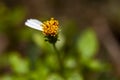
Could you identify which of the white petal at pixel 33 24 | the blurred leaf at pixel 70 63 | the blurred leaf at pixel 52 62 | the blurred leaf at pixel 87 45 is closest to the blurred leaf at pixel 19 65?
the blurred leaf at pixel 52 62

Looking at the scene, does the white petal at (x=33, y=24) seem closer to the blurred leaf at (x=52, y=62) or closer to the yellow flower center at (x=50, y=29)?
the yellow flower center at (x=50, y=29)

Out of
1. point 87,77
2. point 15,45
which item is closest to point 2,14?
point 15,45

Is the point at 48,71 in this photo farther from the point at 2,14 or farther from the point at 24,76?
the point at 2,14

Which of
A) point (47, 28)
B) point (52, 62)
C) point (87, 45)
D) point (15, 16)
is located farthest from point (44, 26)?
point (15, 16)

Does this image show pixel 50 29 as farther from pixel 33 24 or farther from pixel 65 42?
pixel 65 42

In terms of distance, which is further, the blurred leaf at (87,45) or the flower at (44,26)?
the blurred leaf at (87,45)

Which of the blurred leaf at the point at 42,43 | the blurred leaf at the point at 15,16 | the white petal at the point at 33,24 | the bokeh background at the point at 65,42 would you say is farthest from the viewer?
the blurred leaf at the point at 15,16

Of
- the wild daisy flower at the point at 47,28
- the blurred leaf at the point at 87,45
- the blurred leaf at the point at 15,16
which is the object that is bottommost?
the wild daisy flower at the point at 47,28
